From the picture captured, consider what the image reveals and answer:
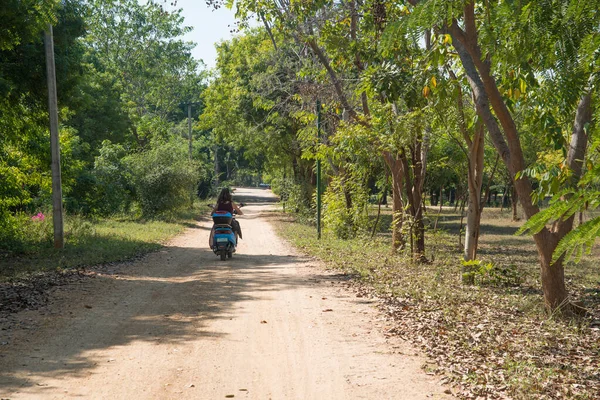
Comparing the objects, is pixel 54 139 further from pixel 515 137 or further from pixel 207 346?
pixel 515 137

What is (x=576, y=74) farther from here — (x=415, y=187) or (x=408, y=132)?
(x=415, y=187)

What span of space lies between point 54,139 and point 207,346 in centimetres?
1140

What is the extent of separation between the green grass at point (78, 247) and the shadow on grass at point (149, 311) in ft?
5.17

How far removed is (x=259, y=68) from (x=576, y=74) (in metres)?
25.3

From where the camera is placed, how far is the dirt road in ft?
18.7

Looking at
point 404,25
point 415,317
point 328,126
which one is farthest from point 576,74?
point 328,126

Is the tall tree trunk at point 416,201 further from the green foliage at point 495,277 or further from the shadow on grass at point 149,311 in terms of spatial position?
the shadow on grass at point 149,311

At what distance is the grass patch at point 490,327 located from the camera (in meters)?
5.98

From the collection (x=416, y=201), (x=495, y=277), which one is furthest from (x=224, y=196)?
(x=495, y=277)

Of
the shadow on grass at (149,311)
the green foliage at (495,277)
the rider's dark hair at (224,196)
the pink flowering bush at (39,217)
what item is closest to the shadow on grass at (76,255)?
the shadow on grass at (149,311)

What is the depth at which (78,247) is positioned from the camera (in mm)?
17375

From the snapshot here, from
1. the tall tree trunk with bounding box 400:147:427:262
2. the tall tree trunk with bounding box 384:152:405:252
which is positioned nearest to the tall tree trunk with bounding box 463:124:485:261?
the tall tree trunk with bounding box 400:147:427:262

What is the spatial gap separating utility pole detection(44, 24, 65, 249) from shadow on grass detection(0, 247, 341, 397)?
3.04 meters

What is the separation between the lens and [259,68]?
3112 centimetres
